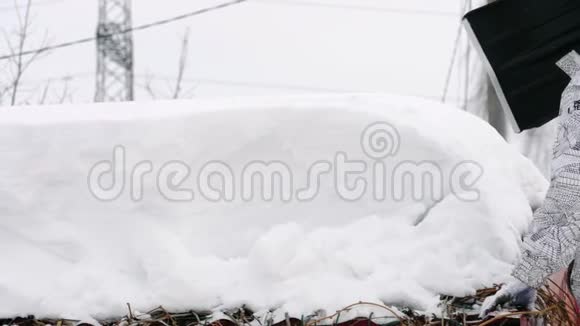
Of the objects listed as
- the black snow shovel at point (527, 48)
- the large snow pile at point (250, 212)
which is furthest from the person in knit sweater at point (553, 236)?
the black snow shovel at point (527, 48)

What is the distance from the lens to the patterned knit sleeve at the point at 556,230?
5.95 feet

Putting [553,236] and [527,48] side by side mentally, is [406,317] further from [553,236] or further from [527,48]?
[527,48]

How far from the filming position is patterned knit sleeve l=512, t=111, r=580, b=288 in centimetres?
181

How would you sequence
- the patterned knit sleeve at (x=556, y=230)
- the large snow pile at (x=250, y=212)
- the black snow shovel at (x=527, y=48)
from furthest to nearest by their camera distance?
the black snow shovel at (x=527, y=48) < the large snow pile at (x=250, y=212) < the patterned knit sleeve at (x=556, y=230)

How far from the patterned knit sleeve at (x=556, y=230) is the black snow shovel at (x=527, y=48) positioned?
0.70 meters

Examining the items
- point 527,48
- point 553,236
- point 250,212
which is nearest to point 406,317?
point 553,236

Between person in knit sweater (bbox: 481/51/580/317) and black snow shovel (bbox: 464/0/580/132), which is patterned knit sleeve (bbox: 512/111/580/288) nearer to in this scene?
person in knit sweater (bbox: 481/51/580/317)

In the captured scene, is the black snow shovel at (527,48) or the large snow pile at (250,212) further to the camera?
the black snow shovel at (527,48)

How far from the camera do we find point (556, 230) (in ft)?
6.03

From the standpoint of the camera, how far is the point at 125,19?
12797mm

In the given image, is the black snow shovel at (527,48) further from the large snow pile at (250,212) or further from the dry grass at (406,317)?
the dry grass at (406,317)

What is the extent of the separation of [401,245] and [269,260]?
1.40 ft

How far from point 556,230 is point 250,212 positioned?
98cm

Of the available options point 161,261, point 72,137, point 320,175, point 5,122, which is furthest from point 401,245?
point 5,122
